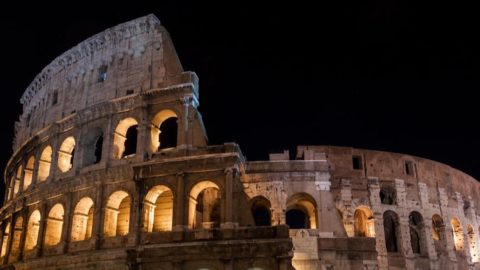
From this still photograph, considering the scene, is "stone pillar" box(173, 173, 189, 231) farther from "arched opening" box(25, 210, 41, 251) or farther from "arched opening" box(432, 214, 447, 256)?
"arched opening" box(432, 214, 447, 256)

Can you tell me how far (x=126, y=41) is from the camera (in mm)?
25938

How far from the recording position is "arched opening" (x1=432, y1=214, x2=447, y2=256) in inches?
1148

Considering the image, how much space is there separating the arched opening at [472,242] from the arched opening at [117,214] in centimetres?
2212

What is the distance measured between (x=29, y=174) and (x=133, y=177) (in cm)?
1089

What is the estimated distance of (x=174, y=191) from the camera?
Answer: 69.4 ft

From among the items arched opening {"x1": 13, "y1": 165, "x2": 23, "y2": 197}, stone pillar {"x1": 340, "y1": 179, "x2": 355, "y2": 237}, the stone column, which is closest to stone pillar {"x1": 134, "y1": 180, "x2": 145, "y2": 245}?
stone pillar {"x1": 340, "y1": 179, "x2": 355, "y2": 237}

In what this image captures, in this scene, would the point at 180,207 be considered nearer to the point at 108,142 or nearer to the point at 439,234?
the point at 108,142

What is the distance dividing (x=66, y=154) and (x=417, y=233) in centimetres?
2086

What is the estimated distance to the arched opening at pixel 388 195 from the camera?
93.0 feet

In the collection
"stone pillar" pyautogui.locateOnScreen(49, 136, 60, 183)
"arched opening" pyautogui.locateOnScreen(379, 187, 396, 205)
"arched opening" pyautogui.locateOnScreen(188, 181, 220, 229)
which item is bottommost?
"arched opening" pyautogui.locateOnScreen(188, 181, 220, 229)

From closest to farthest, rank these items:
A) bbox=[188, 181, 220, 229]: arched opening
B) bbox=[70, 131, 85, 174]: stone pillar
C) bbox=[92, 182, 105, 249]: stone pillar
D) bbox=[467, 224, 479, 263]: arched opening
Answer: bbox=[92, 182, 105, 249]: stone pillar → bbox=[188, 181, 220, 229]: arched opening → bbox=[70, 131, 85, 174]: stone pillar → bbox=[467, 224, 479, 263]: arched opening

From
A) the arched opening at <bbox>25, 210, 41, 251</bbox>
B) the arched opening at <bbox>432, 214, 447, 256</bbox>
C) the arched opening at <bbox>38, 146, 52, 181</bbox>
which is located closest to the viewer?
the arched opening at <bbox>25, 210, 41, 251</bbox>

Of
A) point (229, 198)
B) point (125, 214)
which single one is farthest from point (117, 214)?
point (229, 198)

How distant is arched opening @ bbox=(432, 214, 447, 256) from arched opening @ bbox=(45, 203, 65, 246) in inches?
849
